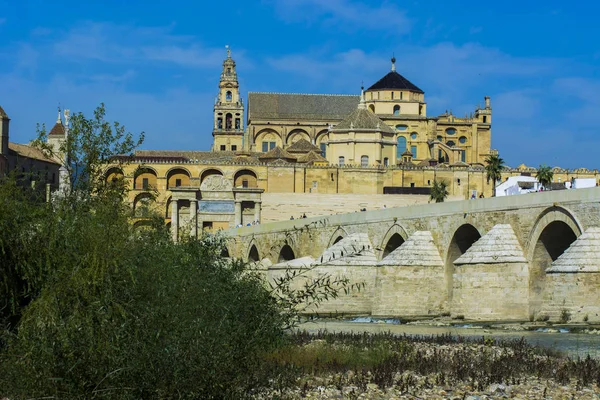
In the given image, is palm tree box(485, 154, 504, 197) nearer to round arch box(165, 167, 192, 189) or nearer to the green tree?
round arch box(165, 167, 192, 189)

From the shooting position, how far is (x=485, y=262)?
107ft

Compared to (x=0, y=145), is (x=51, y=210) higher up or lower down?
lower down

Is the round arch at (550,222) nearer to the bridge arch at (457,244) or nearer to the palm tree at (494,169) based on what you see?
the bridge arch at (457,244)

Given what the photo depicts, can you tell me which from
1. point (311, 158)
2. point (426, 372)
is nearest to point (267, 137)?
point (311, 158)

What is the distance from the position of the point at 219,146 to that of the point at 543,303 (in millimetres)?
93309

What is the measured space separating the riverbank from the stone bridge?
14.8 feet

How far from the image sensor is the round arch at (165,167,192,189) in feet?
313

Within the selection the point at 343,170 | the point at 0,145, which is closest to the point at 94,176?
the point at 343,170

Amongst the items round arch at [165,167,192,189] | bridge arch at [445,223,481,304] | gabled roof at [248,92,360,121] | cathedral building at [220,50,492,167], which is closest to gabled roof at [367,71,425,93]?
cathedral building at [220,50,492,167]

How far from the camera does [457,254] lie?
126 feet

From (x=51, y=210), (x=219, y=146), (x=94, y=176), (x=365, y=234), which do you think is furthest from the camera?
(x=219, y=146)

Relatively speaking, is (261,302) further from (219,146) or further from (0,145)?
(219,146)

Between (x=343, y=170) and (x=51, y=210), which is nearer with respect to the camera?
(x=51, y=210)

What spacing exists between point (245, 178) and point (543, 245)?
62.0 m
